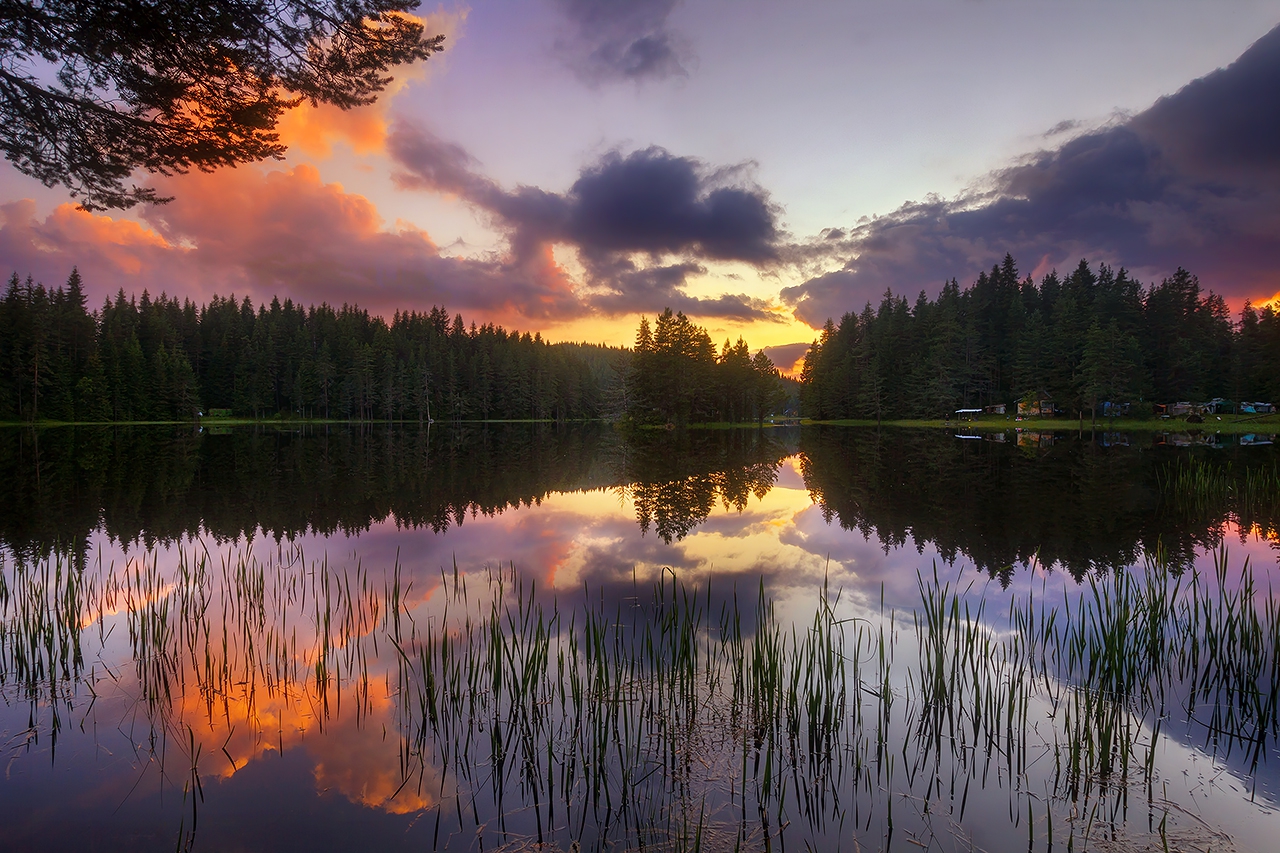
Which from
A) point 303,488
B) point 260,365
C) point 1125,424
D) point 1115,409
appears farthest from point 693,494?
point 260,365

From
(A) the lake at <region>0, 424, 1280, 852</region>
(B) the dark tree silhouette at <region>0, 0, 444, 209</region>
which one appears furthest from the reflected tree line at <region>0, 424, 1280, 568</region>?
(B) the dark tree silhouette at <region>0, 0, 444, 209</region>

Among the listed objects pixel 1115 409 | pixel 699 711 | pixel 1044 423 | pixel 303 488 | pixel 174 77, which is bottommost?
pixel 699 711

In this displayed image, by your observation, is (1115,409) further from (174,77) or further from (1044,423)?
(174,77)

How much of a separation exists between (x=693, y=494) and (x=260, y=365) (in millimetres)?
107593

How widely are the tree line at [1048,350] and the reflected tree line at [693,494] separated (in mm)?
44982

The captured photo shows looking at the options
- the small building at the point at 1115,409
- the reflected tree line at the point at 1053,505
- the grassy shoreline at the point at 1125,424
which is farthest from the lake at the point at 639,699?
the small building at the point at 1115,409

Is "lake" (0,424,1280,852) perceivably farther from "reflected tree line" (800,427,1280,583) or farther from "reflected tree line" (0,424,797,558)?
"reflected tree line" (0,424,797,558)

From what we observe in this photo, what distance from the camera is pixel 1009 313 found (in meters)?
92.2

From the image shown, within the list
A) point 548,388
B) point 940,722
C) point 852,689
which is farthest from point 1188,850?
point 548,388

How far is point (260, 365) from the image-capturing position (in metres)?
102

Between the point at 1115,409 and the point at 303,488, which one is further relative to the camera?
the point at 1115,409

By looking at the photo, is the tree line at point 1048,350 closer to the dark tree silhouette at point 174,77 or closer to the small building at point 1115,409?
the small building at point 1115,409

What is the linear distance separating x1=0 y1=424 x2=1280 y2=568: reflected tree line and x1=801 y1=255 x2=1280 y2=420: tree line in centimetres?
4498

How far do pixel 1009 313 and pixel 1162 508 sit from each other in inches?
3541
